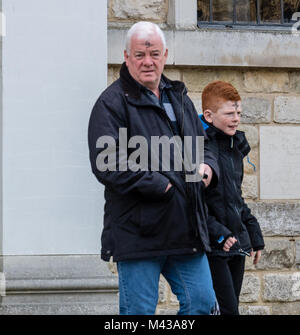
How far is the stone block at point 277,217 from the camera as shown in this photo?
6000mm

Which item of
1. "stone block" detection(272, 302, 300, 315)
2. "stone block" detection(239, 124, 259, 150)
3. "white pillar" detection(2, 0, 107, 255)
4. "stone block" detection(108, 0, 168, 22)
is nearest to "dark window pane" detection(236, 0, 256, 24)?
"stone block" detection(108, 0, 168, 22)

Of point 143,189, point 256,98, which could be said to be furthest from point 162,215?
point 256,98

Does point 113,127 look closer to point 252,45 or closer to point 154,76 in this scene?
point 154,76

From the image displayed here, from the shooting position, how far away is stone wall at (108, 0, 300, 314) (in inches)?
235

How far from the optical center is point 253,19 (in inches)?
248

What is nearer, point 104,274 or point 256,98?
point 104,274

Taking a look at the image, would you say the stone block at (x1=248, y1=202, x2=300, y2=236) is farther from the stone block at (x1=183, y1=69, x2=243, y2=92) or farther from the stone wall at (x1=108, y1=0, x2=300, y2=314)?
the stone block at (x1=183, y1=69, x2=243, y2=92)

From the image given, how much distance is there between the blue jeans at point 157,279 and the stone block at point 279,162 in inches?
87.2

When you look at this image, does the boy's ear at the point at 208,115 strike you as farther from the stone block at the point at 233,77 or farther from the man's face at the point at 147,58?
the stone block at the point at 233,77

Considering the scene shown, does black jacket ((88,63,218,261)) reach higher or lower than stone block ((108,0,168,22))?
lower

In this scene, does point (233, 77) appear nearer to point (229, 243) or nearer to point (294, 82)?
point (294, 82)

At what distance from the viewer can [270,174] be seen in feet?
19.8

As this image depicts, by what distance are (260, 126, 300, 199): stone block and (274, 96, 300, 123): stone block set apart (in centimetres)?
6

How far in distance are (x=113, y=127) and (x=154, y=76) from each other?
324mm
